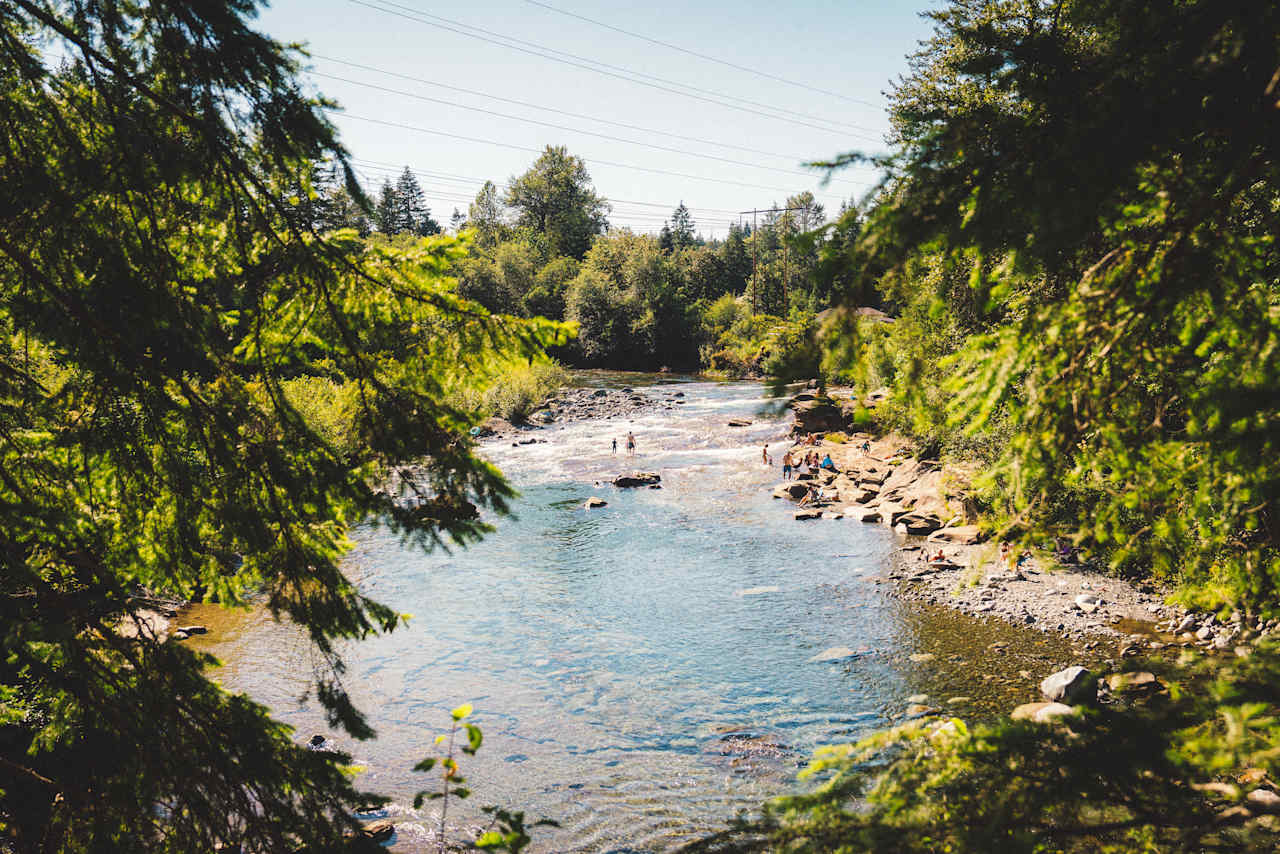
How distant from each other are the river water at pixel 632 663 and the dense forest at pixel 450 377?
1.39 meters

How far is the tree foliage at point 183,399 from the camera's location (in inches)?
157

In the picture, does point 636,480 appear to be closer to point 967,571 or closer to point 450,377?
point 967,571

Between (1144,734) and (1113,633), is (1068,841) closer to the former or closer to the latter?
(1144,734)

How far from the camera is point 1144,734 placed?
2.72 meters

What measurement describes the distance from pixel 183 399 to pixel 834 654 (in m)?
12.7

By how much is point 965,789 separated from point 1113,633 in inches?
529

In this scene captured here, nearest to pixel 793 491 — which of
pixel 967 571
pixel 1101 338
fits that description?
pixel 967 571

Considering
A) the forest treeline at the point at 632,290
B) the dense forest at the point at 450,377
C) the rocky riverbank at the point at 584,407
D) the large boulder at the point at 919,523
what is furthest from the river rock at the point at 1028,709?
the forest treeline at the point at 632,290

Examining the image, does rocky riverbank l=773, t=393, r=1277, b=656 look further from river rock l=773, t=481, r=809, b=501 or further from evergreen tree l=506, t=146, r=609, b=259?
evergreen tree l=506, t=146, r=609, b=259

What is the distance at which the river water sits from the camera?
10.8 meters

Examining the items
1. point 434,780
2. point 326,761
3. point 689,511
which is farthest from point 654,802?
point 689,511

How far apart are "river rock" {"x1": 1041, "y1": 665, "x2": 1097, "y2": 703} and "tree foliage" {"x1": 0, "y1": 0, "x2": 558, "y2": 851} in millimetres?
10655

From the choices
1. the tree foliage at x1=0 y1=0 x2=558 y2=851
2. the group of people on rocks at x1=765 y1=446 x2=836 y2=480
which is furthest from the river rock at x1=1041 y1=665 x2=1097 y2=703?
the group of people on rocks at x1=765 y1=446 x2=836 y2=480

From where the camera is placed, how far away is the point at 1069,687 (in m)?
11.3
